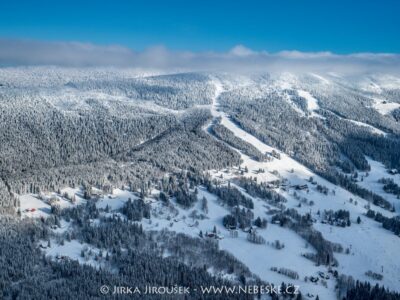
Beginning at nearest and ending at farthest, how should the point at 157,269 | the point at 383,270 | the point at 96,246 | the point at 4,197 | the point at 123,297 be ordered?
the point at 123,297, the point at 157,269, the point at 96,246, the point at 383,270, the point at 4,197

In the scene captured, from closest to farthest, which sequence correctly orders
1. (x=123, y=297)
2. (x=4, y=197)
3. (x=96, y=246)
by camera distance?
(x=123, y=297) < (x=96, y=246) < (x=4, y=197)

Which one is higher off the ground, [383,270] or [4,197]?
[4,197]

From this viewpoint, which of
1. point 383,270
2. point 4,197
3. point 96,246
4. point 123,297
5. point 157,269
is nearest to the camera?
point 123,297

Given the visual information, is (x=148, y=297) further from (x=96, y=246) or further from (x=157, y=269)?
(x=96, y=246)

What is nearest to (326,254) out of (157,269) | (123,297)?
(157,269)

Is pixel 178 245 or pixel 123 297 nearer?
pixel 123 297

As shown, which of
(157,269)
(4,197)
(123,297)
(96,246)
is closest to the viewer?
(123,297)

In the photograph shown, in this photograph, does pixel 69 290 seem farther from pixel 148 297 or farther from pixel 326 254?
pixel 326 254

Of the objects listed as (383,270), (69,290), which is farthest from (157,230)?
(383,270)

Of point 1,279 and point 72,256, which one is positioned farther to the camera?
point 72,256
